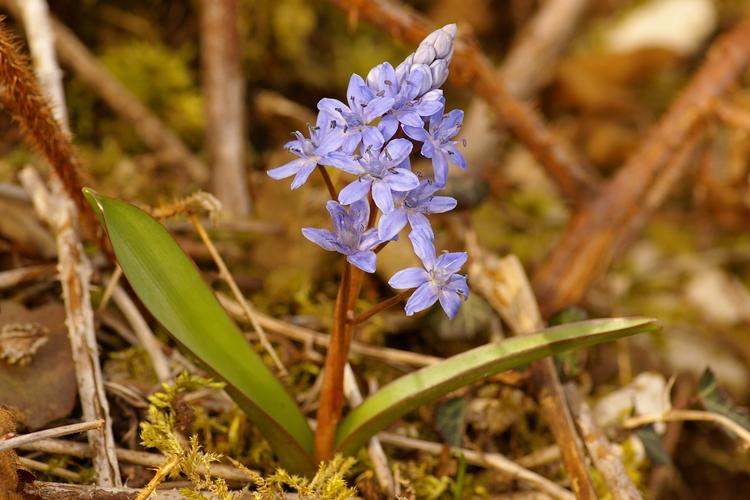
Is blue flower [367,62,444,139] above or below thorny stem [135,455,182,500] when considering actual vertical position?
above

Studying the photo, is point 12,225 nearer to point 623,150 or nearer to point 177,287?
point 177,287

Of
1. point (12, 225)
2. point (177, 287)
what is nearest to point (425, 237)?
point (177, 287)

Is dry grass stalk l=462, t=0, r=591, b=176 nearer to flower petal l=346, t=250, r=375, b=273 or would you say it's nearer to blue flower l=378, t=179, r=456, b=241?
blue flower l=378, t=179, r=456, b=241

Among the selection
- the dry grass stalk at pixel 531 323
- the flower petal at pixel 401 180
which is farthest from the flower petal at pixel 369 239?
the dry grass stalk at pixel 531 323

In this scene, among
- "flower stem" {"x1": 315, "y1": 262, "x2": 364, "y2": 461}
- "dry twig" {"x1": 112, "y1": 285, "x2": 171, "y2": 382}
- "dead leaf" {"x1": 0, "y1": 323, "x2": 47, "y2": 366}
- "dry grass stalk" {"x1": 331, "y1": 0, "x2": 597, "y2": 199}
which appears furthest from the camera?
"dry grass stalk" {"x1": 331, "y1": 0, "x2": 597, "y2": 199}

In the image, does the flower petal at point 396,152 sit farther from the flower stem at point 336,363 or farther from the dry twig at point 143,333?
the dry twig at point 143,333

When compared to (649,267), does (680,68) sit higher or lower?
higher

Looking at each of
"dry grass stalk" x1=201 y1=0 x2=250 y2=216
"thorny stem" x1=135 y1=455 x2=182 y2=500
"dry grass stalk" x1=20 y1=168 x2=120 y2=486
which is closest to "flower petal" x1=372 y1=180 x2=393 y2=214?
"thorny stem" x1=135 y1=455 x2=182 y2=500
